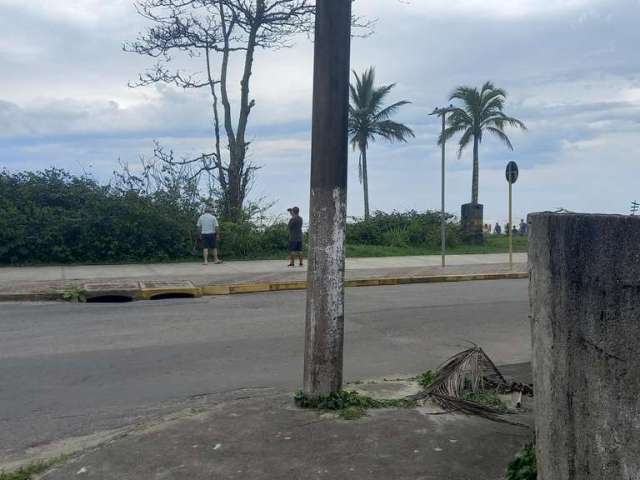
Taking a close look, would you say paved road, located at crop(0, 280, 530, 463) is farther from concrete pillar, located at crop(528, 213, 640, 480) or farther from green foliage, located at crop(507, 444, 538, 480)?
concrete pillar, located at crop(528, 213, 640, 480)

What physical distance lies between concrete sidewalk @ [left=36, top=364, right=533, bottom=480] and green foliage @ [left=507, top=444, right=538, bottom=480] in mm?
131

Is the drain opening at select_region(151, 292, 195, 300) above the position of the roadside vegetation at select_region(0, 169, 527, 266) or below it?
below

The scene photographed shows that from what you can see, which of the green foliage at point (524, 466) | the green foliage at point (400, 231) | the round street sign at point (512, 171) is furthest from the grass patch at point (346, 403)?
the green foliage at point (400, 231)

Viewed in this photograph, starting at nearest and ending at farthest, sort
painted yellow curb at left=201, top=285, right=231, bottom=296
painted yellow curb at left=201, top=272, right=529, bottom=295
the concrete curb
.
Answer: the concrete curb < painted yellow curb at left=201, top=285, right=231, bottom=296 < painted yellow curb at left=201, top=272, right=529, bottom=295

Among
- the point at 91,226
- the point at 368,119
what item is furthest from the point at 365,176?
the point at 91,226

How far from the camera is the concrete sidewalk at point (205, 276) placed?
552 inches

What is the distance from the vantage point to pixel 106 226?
20109mm

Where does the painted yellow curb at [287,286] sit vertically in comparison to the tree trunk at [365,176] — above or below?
below

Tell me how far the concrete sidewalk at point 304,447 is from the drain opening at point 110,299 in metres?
8.53

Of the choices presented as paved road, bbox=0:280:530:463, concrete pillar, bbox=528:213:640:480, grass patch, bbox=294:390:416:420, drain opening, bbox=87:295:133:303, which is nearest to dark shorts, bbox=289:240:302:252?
paved road, bbox=0:280:530:463

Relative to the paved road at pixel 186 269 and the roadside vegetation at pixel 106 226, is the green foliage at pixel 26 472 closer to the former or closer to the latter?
the paved road at pixel 186 269

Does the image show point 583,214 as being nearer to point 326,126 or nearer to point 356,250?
point 326,126

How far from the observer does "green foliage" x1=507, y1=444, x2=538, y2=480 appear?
3962mm

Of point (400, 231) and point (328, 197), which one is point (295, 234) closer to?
point (400, 231)
